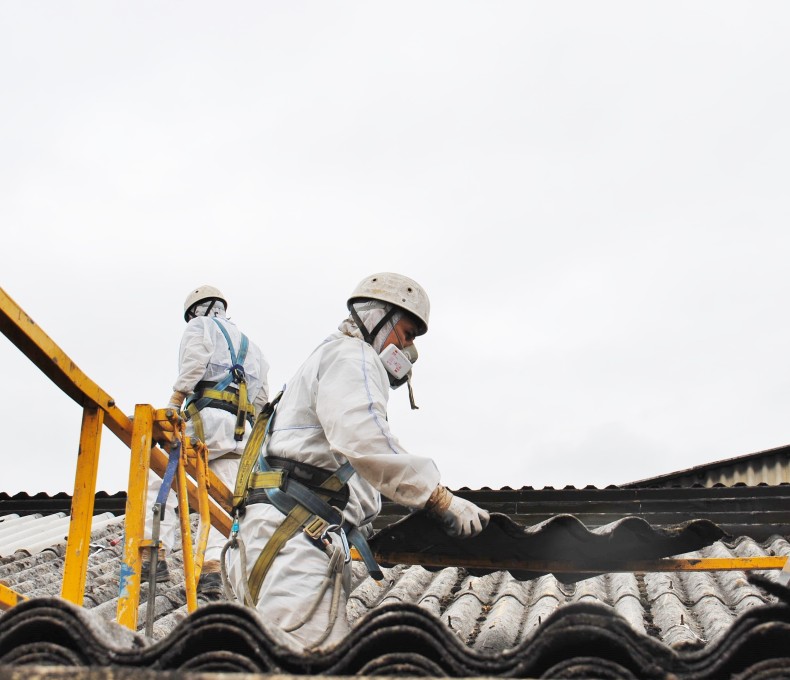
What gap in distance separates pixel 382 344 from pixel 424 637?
7.26ft

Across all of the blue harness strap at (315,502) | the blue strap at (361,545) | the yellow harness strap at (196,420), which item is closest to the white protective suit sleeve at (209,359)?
the yellow harness strap at (196,420)

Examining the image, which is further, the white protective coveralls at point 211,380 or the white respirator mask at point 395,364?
the white protective coveralls at point 211,380

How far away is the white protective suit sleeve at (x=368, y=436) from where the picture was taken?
3938mm

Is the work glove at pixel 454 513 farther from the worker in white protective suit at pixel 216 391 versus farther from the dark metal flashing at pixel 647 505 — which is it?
the dark metal flashing at pixel 647 505

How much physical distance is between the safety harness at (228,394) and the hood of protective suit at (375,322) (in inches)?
111

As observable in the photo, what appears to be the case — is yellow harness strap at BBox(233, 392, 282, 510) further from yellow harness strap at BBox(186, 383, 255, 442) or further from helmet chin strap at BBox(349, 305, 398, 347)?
yellow harness strap at BBox(186, 383, 255, 442)

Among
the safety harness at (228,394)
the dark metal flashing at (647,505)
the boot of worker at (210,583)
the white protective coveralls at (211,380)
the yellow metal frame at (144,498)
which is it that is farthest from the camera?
the dark metal flashing at (647,505)

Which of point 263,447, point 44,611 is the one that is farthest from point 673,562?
point 44,611

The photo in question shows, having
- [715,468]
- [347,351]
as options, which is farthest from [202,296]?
[715,468]

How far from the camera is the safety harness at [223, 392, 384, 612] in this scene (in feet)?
13.3

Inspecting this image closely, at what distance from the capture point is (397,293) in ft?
15.1

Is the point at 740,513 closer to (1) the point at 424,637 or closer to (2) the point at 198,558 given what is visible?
(2) the point at 198,558

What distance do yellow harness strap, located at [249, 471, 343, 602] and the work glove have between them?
422 mm

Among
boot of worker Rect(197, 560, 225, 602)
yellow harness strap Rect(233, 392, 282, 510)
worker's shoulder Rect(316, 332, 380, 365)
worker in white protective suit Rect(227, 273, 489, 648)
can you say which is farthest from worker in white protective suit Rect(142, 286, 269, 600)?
worker's shoulder Rect(316, 332, 380, 365)
